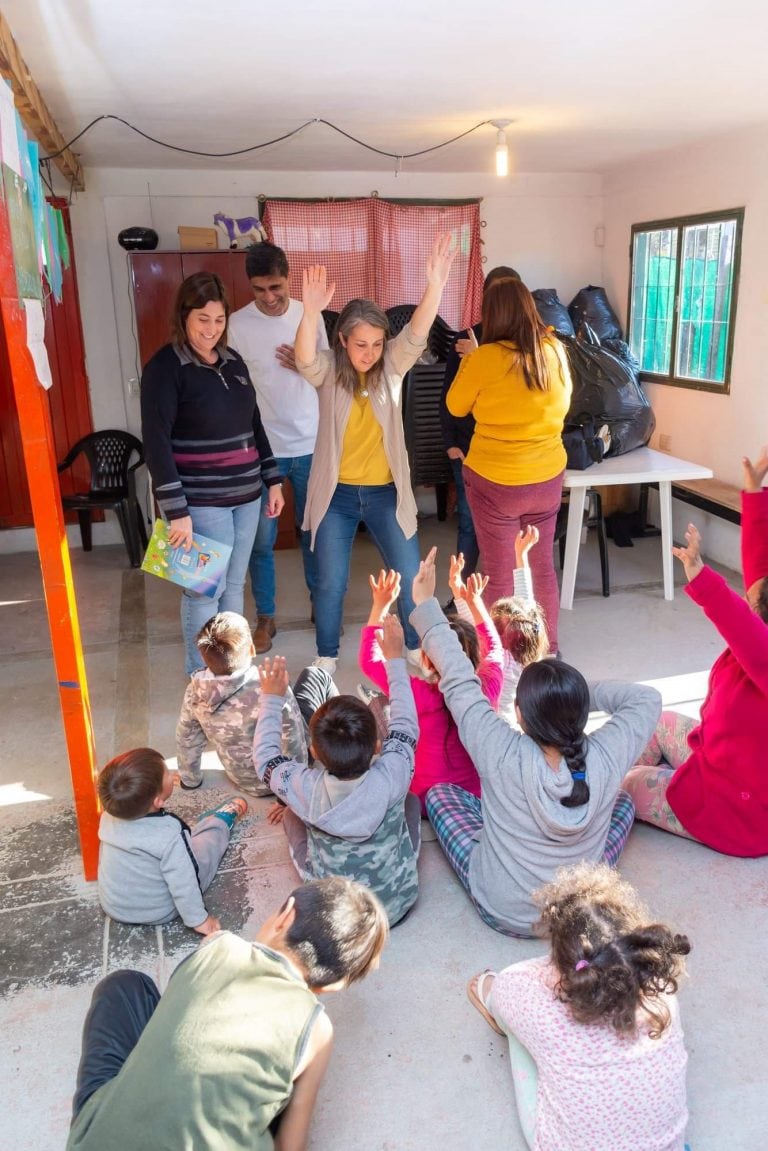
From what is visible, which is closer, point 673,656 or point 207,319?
point 207,319

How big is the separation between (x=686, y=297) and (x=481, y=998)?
4841mm

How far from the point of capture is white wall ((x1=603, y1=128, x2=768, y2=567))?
4.85 m

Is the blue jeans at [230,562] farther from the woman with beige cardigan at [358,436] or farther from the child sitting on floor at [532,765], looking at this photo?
the child sitting on floor at [532,765]

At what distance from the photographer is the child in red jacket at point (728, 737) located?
7.37ft

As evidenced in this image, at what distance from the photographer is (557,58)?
10.7 ft

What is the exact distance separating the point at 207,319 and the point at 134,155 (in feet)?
8.92

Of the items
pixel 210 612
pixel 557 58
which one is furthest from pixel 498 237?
pixel 210 612

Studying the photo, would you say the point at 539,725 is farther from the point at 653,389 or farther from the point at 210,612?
the point at 653,389

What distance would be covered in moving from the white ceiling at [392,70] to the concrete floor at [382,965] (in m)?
2.41

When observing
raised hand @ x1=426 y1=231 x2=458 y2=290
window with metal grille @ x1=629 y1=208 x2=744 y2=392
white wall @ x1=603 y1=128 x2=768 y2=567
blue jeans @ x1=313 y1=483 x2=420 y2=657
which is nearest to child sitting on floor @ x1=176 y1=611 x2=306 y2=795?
blue jeans @ x1=313 y1=483 x2=420 y2=657

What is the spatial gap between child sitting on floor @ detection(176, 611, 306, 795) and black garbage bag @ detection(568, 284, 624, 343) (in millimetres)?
4285

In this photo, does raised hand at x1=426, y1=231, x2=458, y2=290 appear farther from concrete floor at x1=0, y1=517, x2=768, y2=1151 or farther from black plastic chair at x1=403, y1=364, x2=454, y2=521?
black plastic chair at x1=403, y1=364, x2=454, y2=521

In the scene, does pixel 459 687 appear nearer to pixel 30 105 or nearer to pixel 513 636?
pixel 513 636

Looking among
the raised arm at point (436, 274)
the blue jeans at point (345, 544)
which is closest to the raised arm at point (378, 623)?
the blue jeans at point (345, 544)
